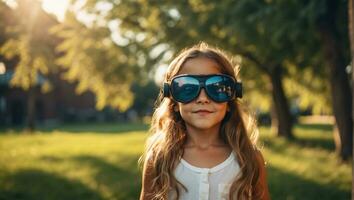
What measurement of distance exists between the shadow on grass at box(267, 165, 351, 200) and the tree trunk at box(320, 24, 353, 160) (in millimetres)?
2732

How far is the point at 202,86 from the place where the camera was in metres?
2.71

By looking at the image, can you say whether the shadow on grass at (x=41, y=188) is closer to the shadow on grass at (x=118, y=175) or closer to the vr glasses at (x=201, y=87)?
the shadow on grass at (x=118, y=175)

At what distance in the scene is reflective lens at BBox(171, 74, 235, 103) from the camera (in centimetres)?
271

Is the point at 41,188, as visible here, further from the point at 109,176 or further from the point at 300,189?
the point at 300,189

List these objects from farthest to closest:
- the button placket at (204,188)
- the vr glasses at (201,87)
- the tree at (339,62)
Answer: the tree at (339,62), the vr glasses at (201,87), the button placket at (204,188)

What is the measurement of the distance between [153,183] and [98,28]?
47.3 ft

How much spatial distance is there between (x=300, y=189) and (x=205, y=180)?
5669 mm

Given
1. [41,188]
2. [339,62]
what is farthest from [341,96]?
[41,188]

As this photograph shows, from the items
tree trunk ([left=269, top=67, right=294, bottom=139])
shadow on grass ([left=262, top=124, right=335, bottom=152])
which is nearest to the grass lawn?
shadow on grass ([left=262, top=124, right=335, bottom=152])

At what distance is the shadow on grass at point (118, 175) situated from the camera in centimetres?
783

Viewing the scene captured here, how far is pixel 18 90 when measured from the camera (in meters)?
42.7

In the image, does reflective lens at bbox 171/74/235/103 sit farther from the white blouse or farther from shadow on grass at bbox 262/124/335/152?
shadow on grass at bbox 262/124/335/152

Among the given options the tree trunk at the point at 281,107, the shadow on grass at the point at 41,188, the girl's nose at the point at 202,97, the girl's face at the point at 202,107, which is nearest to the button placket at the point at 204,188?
the girl's face at the point at 202,107

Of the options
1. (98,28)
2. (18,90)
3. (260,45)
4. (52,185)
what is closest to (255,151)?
(52,185)
